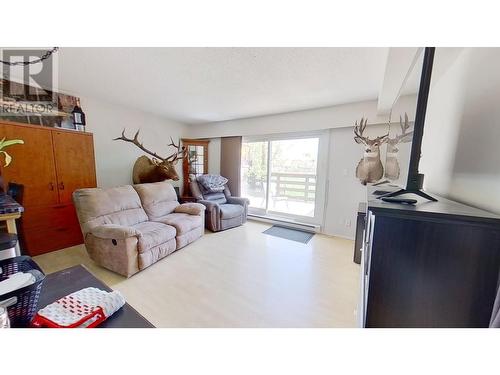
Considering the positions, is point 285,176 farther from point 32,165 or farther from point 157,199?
point 32,165

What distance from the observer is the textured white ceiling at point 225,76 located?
5.53 ft

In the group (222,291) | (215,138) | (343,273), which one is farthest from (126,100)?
(343,273)

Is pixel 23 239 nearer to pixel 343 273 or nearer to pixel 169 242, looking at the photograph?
pixel 169 242

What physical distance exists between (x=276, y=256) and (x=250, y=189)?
2152 mm

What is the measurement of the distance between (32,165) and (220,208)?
2569 millimetres

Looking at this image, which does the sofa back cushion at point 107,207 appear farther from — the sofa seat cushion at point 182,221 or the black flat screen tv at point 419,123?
the black flat screen tv at point 419,123

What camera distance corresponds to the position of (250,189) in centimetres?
450

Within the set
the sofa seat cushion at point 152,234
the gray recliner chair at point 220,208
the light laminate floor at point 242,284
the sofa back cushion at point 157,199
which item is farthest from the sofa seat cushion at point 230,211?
the sofa seat cushion at point 152,234

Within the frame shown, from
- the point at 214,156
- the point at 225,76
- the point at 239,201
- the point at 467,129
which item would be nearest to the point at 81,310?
the point at 467,129

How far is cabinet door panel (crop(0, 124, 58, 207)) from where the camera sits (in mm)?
2152

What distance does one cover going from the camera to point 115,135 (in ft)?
11.3

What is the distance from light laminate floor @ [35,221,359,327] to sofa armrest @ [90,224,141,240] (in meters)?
0.45

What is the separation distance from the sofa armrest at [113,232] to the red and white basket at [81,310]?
55.1 inches
